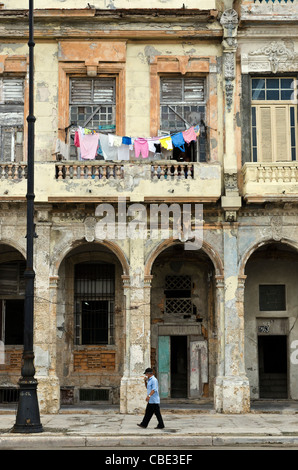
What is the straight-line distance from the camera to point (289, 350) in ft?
71.6

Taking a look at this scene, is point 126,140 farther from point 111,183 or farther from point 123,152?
point 111,183

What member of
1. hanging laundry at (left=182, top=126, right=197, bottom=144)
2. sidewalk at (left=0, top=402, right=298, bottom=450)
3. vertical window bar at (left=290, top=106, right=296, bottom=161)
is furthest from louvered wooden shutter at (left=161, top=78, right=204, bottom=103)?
sidewalk at (left=0, top=402, right=298, bottom=450)

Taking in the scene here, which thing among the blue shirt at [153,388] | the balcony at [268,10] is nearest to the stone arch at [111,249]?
the blue shirt at [153,388]

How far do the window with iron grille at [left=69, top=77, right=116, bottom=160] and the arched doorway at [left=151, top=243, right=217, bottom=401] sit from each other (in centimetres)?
414

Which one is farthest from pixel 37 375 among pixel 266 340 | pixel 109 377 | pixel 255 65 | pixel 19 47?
pixel 255 65

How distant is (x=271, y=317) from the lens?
21.9m

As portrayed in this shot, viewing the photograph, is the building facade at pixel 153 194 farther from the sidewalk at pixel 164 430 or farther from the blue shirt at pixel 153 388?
the blue shirt at pixel 153 388

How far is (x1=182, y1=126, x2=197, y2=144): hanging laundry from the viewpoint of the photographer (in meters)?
20.0

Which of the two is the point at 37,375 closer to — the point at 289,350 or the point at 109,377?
the point at 109,377

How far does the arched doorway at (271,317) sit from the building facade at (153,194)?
0.14 ft

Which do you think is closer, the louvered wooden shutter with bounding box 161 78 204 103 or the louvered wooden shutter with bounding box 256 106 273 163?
the louvered wooden shutter with bounding box 256 106 273 163

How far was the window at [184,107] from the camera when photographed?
2075 cm

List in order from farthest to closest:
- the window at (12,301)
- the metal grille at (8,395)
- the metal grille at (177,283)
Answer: the metal grille at (177,283) < the window at (12,301) < the metal grille at (8,395)

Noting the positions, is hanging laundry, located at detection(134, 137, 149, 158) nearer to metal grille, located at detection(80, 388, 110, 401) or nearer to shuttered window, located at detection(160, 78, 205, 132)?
shuttered window, located at detection(160, 78, 205, 132)
